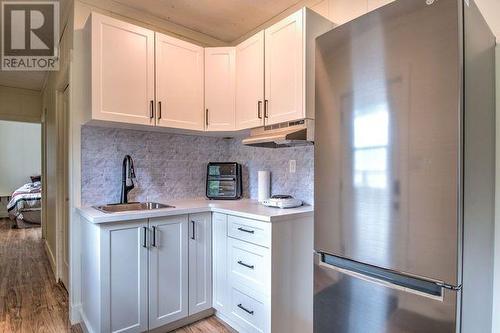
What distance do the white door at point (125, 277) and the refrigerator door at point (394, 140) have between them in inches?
47.3

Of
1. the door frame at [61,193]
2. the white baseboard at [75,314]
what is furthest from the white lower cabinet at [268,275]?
the door frame at [61,193]

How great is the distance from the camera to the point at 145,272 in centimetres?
196

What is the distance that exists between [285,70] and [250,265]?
1.36 m

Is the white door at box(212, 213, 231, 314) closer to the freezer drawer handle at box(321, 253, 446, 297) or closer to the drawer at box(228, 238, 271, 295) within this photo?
the drawer at box(228, 238, 271, 295)

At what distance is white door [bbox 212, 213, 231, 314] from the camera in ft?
7.09

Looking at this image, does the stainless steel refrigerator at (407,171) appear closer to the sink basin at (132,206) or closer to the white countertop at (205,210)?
the white countertop at (205,210)

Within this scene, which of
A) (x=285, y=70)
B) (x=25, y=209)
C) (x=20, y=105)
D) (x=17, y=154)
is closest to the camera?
(x=285, y=70)

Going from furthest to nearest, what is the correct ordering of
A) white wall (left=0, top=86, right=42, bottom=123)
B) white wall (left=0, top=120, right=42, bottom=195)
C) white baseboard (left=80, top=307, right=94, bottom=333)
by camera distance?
white wall (left=0, top=120, right=42, bottom=195)
white wall (left=0, top=86, right=42, bottom=123)
white baseboard (left=80, top=307, right=94, bottom=333)

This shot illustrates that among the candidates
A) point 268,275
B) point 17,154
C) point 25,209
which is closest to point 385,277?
point 268,275

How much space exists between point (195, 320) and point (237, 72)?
2051mm

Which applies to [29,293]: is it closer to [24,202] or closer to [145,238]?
[145,238]

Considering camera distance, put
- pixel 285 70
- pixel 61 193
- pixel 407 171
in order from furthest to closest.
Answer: pixel 61 193 → pixel 285 70 → pixel 407 171

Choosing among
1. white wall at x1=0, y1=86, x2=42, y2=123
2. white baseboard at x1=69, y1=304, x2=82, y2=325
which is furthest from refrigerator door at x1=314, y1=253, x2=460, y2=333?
white wall at x1=0, y1=86, x2=42, y2=123

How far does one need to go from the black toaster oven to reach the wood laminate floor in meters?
1.06
